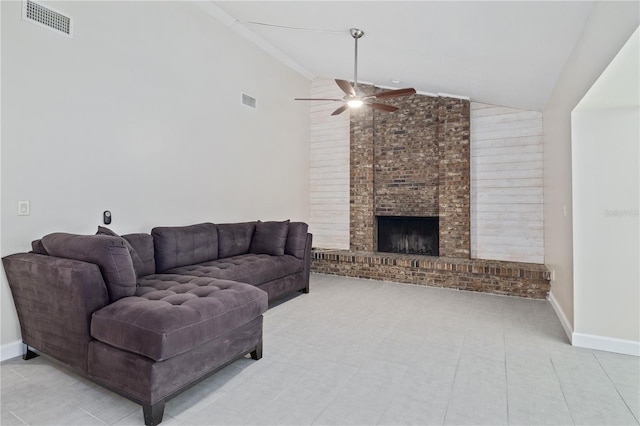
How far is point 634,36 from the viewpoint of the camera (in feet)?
5.76

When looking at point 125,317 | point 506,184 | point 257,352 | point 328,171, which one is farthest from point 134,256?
point 506,184

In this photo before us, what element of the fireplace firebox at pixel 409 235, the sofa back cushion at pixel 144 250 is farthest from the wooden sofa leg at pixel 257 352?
the fireplace firebox at pixel 409 235

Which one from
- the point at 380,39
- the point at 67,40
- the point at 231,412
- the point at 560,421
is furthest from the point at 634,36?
the point at 67,40

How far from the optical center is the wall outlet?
270 centimetres

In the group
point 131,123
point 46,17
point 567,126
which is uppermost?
point 46,17

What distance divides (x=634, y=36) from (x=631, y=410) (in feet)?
6.65

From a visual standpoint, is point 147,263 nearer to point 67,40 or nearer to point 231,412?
point 231,412

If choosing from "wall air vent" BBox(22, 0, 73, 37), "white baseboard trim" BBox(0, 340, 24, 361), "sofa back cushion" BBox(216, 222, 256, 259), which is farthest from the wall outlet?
"sofa back cushion" BBox(216, 222, 256, 259)

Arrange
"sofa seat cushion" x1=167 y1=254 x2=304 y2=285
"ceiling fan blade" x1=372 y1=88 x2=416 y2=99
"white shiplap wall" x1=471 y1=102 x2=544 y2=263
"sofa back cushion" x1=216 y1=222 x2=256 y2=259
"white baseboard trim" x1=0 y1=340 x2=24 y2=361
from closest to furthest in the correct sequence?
"white baseboard trim" x1=0 y1=340 x2=24 y2=361 < "sofa seat cushion" x1=167 y1=254 x2=304 y2=285 < "ceiling fan blade" x1=372 y1=88 x2=416 y2=99 < "sofa back cushion" x1=216 y1=222 x2=256 y2=259 < "white shiplap wall" x1=471 y1=102 x2=544 y2=263

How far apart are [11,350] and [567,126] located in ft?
16.0

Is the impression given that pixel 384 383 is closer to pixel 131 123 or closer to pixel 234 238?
pixel 234 238

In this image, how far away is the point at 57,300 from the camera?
221 centimetres

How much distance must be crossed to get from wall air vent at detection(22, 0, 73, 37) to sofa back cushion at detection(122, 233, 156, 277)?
1824 mm

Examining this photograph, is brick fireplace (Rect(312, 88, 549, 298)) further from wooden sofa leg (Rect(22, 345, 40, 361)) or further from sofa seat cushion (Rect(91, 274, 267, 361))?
wooden sofa leg (Rect(22, 345, 40, 361))
